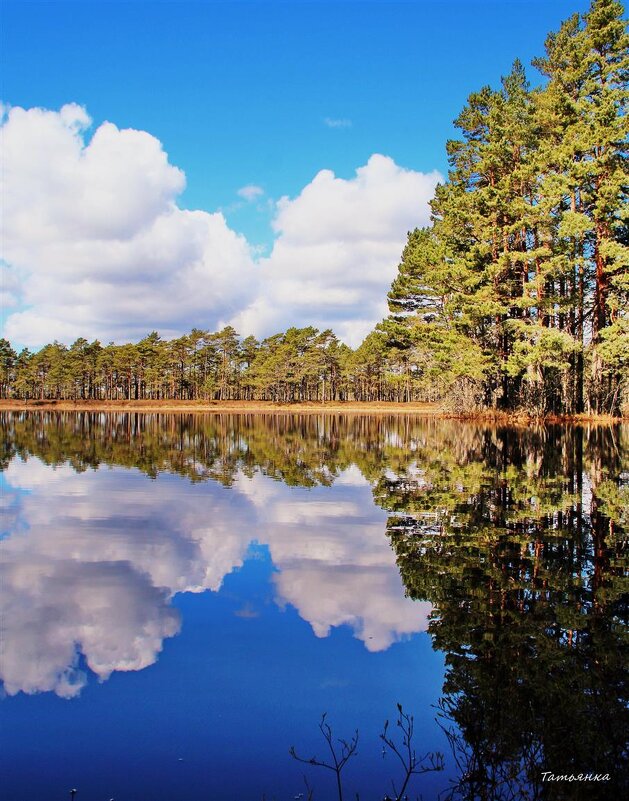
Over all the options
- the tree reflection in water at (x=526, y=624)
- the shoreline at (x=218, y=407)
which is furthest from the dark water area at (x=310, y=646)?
the shoreline at (x=218, y=407)

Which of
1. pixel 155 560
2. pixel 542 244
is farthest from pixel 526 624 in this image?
pixel 542 244

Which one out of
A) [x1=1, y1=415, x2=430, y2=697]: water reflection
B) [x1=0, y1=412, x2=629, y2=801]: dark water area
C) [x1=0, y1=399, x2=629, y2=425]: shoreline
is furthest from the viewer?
[x1=0, y1=399, x2=629, y2=425]: shoreline

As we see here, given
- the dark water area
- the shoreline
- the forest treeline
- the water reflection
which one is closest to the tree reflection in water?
the dark water area

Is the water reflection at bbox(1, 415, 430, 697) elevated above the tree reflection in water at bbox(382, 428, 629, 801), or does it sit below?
below

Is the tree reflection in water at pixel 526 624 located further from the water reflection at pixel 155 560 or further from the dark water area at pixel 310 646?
the water reflection at pixel 155 560

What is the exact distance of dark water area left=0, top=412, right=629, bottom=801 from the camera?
146 inches

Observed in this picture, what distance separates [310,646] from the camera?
5.58m

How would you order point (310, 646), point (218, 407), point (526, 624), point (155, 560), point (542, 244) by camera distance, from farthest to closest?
point (218, 407)
point (542, 244)
point (155, 560)
point (526, 624)
point (310, 646)

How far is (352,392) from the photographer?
427 ft

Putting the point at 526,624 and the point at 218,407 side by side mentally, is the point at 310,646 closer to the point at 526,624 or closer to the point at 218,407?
the point at 526,624

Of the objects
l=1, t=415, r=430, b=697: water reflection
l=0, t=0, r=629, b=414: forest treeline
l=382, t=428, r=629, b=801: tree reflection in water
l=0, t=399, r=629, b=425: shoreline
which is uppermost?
l=0, t=0, r=629, b=414: forest treeline

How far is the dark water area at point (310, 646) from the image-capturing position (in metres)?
3.72

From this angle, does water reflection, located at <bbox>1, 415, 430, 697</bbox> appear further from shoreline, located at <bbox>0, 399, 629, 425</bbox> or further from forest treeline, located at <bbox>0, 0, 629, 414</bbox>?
shoreline, located at <bbox>0, 399, 629, 425</bbox>

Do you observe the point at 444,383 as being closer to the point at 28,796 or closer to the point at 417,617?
the point at 417,617
